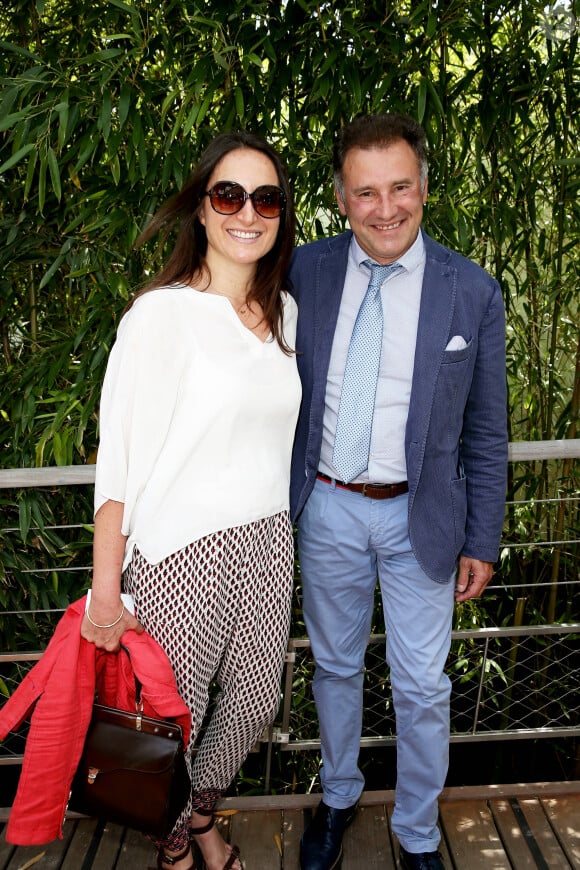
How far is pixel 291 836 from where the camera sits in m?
2.32

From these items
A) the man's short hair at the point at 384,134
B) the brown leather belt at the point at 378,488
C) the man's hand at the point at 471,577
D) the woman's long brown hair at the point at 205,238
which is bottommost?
the man's hand at the point at 471,577

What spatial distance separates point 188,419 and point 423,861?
4.35ft

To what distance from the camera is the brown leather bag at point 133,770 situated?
5.81 feet

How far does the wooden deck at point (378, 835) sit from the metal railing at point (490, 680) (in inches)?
6.9

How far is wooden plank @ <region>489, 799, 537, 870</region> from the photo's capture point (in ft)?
7.28

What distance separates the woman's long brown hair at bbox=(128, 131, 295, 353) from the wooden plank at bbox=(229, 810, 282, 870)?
1.37m

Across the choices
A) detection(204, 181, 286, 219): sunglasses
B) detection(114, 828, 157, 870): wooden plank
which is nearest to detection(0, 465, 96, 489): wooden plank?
detection(204, 181, 286, 219): sunglasses

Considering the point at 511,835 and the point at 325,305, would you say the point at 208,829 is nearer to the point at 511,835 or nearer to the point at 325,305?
the point at 511,835

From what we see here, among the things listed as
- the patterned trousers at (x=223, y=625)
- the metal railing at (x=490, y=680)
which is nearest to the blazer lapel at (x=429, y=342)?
the patterned trousers at (x=223, y=625)

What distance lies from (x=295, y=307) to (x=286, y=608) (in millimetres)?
723

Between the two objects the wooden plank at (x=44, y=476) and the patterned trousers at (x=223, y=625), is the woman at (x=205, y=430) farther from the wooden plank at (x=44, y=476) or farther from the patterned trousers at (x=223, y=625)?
the wooden plank at (x=44, y=476)

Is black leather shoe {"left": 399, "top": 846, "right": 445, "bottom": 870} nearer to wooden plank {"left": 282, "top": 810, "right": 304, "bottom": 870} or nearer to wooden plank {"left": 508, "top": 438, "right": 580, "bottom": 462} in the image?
wooden plank {"left": 282, "top": 810, "right": 304, "bottom": 870}

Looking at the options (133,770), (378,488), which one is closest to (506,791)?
(378,488)

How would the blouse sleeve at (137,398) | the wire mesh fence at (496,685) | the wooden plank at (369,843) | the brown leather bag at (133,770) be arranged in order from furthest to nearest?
the wire mesh fence at (496,685)
the wooden plank at (369,843)
the brown leather bag at (133,770)
the blouse sleeve at (137,398)
